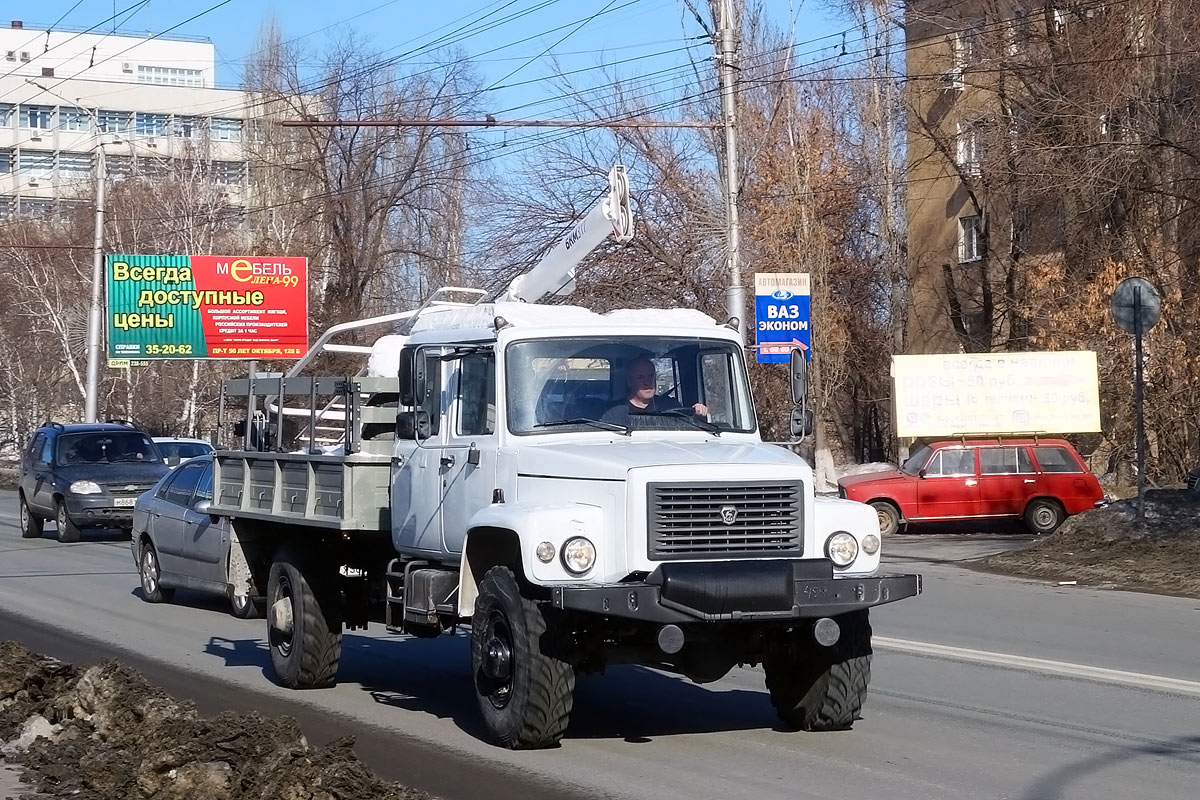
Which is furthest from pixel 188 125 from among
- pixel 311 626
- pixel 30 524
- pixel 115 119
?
pixel 311 626

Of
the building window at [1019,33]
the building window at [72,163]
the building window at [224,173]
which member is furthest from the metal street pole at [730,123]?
the building window at [72,163]

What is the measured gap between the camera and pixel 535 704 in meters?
7.86

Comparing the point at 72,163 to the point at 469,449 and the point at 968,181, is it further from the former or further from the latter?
the point at 469,449

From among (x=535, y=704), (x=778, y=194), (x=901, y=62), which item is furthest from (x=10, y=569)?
(x=901, y=62)

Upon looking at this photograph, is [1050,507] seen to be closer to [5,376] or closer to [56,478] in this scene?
[56,478]

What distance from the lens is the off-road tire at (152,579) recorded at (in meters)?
16.2

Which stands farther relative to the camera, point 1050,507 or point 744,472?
point 1050,507

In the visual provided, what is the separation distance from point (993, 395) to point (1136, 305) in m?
8.16

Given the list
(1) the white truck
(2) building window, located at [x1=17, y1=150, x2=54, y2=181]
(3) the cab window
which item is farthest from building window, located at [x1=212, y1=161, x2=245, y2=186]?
(3) the cab window

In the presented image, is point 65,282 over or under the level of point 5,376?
over

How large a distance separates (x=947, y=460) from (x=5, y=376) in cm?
3838

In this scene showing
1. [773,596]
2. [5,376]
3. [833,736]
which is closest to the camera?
[773,596]

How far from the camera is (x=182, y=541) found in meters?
15.6

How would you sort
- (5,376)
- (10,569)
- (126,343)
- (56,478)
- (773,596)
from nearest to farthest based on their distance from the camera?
(773,596)
(10,569)
(56,478)
(126,343)
(5,376)
